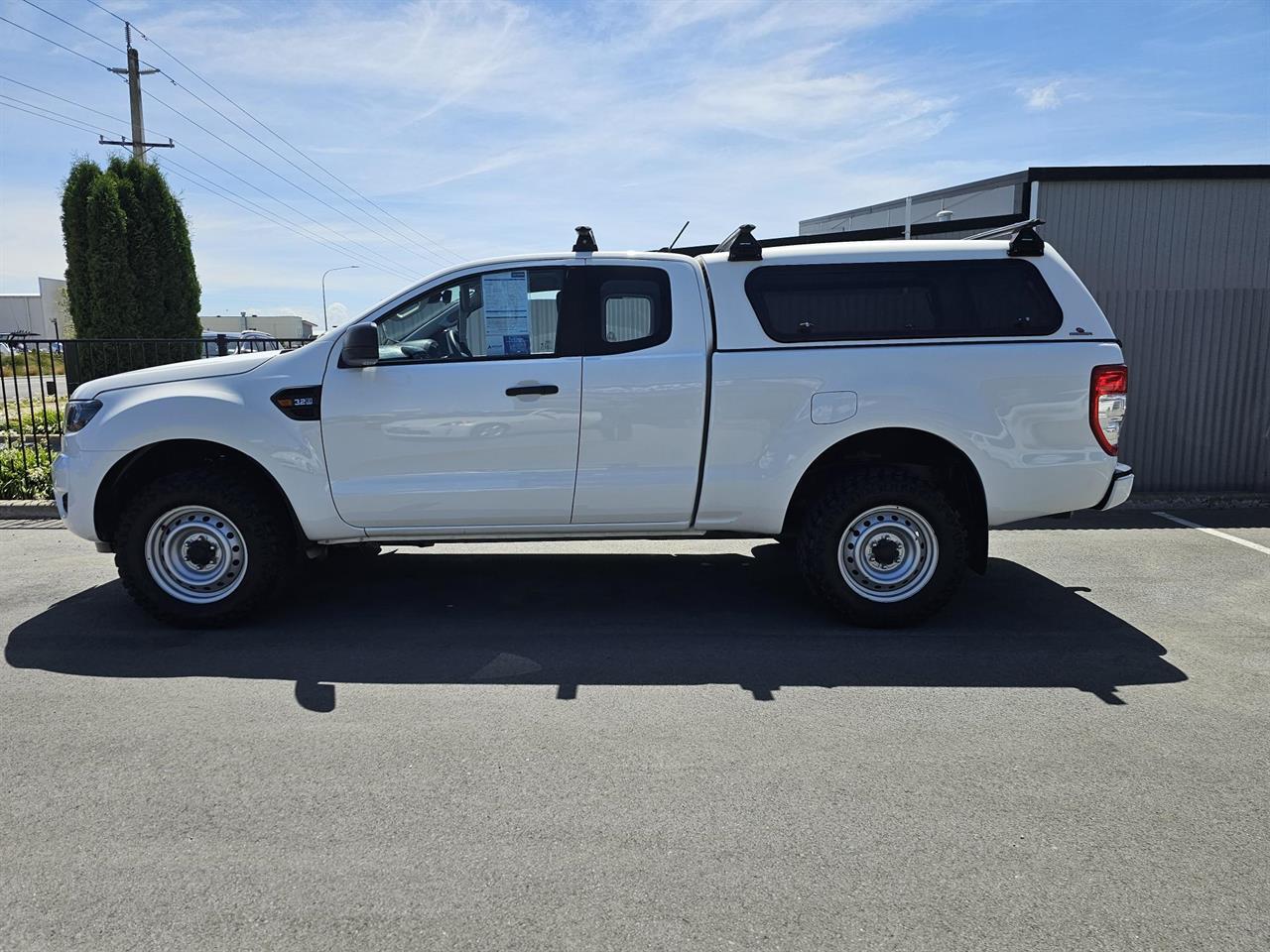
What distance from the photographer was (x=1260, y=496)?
8977 millimetres

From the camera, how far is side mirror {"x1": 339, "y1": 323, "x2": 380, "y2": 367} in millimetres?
4906

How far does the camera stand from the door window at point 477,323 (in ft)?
16.8

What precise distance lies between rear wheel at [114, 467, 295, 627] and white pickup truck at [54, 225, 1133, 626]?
0.01 metres

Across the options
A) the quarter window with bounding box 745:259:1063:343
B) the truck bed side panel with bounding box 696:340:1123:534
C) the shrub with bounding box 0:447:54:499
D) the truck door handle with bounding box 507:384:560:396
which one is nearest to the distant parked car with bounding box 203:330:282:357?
the shrub with bounding box 0:447:54:499

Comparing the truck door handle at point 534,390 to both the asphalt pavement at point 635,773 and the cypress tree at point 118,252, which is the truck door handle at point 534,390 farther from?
the cypress tree at point 118,252

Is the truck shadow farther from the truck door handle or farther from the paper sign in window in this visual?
the paper sign in window

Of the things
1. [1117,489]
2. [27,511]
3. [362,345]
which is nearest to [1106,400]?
[1117,489]

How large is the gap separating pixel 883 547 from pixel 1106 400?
1422mm

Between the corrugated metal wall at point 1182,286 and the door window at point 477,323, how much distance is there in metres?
6.01

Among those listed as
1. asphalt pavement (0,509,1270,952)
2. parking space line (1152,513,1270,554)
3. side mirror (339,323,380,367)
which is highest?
side mirror (339,323,380,367)

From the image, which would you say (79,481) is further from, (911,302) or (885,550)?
(911,302)

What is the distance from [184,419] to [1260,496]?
947 cm

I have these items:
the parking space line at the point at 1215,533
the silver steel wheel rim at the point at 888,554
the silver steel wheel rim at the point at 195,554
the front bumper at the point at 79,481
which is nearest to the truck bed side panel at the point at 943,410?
the silver steel wheel rim at the point at 888,554

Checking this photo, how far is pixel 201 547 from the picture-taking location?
5.16 meters
